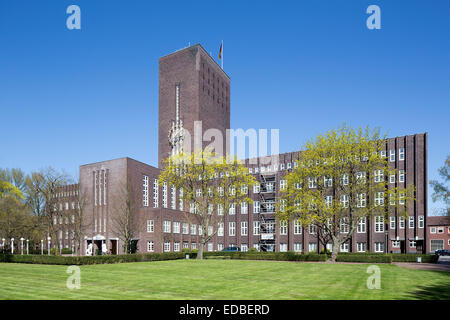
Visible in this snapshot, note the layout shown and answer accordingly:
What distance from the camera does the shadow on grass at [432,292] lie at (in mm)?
15226

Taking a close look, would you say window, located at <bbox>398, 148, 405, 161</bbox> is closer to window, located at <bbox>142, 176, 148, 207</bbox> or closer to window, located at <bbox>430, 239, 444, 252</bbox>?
window, located at <bbox>430, 239, 444, 252</bbox>

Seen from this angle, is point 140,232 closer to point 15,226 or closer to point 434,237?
point 15,226

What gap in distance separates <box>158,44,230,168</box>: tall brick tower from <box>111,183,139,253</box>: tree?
64.6 ft

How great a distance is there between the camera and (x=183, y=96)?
8000 centimetres

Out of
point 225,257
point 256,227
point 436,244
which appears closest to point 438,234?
point 436,244

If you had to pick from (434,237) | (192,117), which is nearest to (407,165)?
(434,237)

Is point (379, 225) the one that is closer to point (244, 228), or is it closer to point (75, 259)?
point (244, 228)

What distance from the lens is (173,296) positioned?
14.5 meters

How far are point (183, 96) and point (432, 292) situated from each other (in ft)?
225

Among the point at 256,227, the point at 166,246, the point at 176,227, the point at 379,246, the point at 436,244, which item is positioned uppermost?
the point at 176,227

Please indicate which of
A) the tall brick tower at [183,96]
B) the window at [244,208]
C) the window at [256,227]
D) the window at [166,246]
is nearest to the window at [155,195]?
the window at [166,246]

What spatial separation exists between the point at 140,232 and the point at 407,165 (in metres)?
43.2
